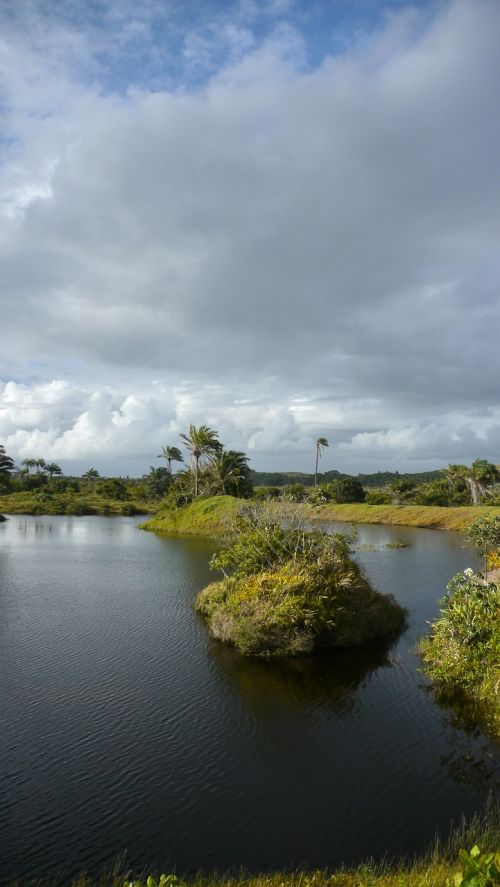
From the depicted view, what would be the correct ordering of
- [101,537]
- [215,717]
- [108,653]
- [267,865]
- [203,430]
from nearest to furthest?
[267,865]
[215,717]
[108,653]
[101,537]
[203,430]

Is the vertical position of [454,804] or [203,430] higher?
[203,430]

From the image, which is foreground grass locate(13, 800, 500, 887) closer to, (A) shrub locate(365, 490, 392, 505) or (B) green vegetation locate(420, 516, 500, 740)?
(B) green vegetation locate(420, 516, 500, 740)

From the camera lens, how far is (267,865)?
9.76m

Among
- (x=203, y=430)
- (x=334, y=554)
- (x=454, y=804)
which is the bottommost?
(x=454, y=804)

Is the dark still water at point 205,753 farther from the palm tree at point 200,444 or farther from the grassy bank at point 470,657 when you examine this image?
the palm tree at point 200,444

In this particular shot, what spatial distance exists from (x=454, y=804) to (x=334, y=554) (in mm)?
13368

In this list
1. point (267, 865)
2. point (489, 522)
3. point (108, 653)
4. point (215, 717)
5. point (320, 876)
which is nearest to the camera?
point (320, 876)

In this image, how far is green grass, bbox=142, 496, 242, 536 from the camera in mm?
64375

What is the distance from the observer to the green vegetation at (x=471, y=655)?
16438 millimetres

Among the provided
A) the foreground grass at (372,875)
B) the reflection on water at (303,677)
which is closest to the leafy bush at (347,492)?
the reflection on water at (303,677)

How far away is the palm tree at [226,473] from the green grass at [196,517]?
19.6ft

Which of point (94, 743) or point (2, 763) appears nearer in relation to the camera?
point (2, 763)

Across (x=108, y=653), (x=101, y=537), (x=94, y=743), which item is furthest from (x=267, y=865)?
(x=101, y=537)

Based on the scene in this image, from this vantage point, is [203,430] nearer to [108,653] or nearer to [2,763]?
[108,653]
